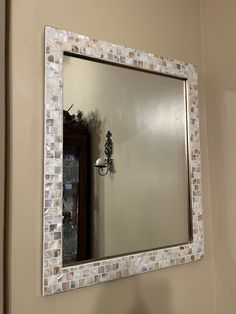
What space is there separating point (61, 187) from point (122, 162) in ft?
0.78

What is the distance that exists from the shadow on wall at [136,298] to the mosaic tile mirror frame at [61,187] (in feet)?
0.13

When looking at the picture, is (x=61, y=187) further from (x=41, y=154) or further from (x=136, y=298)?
(x=136, y=298)

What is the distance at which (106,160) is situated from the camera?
966 millimetres

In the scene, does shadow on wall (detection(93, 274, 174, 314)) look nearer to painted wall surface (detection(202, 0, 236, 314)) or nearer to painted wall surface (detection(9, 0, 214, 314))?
painted wall surface (detection(9, 0, 214, 314))

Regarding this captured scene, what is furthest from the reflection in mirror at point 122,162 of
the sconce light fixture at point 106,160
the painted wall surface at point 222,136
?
the painted wall surface at point 222,136

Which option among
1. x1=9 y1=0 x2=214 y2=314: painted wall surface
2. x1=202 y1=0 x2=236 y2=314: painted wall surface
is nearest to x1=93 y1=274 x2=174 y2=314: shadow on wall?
x1=9 y1=0 x2=214 y2=314: painted wall surface

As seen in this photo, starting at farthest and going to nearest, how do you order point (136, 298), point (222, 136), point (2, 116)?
point (222, 136) → point (136, 298) → point (2, 116)

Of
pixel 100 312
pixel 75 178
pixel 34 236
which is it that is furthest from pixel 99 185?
pixel 100 312

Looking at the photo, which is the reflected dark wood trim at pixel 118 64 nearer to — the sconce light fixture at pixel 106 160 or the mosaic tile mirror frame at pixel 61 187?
the mosaic tile mirror frame at pixel 61 187

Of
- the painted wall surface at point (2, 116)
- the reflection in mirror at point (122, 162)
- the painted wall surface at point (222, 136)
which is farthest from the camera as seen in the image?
the painted wall surface at point (222, 136)

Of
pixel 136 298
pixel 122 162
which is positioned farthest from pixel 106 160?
pixel 136 298

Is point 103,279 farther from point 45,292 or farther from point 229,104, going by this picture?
point 229,104

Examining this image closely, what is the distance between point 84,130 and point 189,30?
590mm

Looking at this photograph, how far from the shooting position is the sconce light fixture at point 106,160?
95 cm
